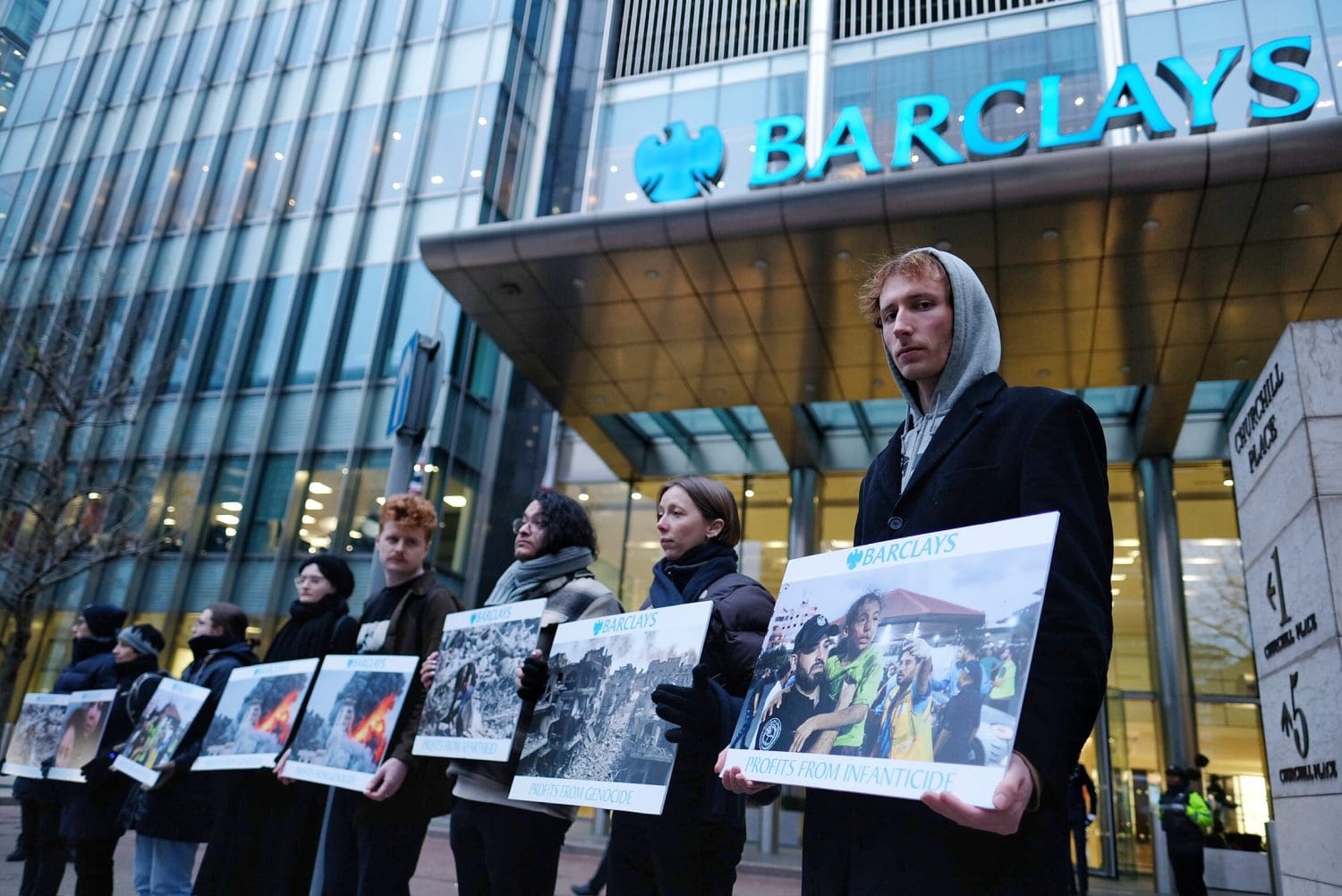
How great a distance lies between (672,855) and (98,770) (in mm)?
3881

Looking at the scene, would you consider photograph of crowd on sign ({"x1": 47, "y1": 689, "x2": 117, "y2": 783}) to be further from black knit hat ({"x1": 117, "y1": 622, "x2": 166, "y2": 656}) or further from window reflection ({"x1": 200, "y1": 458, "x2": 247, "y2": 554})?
window reflection ({"x1": 200, "y1": 458, "x2": 247, "y2": 554})

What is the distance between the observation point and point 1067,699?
150cm

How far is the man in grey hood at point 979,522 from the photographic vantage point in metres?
1.50

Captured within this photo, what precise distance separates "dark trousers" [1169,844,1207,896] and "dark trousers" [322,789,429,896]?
976cm

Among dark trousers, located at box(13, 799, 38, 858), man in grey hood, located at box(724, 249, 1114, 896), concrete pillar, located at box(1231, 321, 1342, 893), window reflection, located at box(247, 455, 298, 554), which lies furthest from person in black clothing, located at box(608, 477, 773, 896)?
window reflection, located at box(247, 455, 298, 554)

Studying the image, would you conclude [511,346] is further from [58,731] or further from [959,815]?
[959,815]

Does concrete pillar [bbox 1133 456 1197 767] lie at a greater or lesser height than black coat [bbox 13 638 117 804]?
greater

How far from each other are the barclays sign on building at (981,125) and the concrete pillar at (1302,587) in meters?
7.11

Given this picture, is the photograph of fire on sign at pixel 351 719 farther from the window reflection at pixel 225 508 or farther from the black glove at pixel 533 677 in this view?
the window reflection at pixel 225 508

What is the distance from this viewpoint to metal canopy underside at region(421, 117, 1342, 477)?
29.6 feet

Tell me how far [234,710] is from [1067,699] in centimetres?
422

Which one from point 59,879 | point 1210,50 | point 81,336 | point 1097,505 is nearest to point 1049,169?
point 1210,50

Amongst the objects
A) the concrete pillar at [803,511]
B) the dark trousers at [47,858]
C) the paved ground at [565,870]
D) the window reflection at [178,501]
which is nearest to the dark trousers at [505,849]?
the dark trousers at [47,858]

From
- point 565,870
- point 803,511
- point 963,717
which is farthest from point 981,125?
point 963,717
